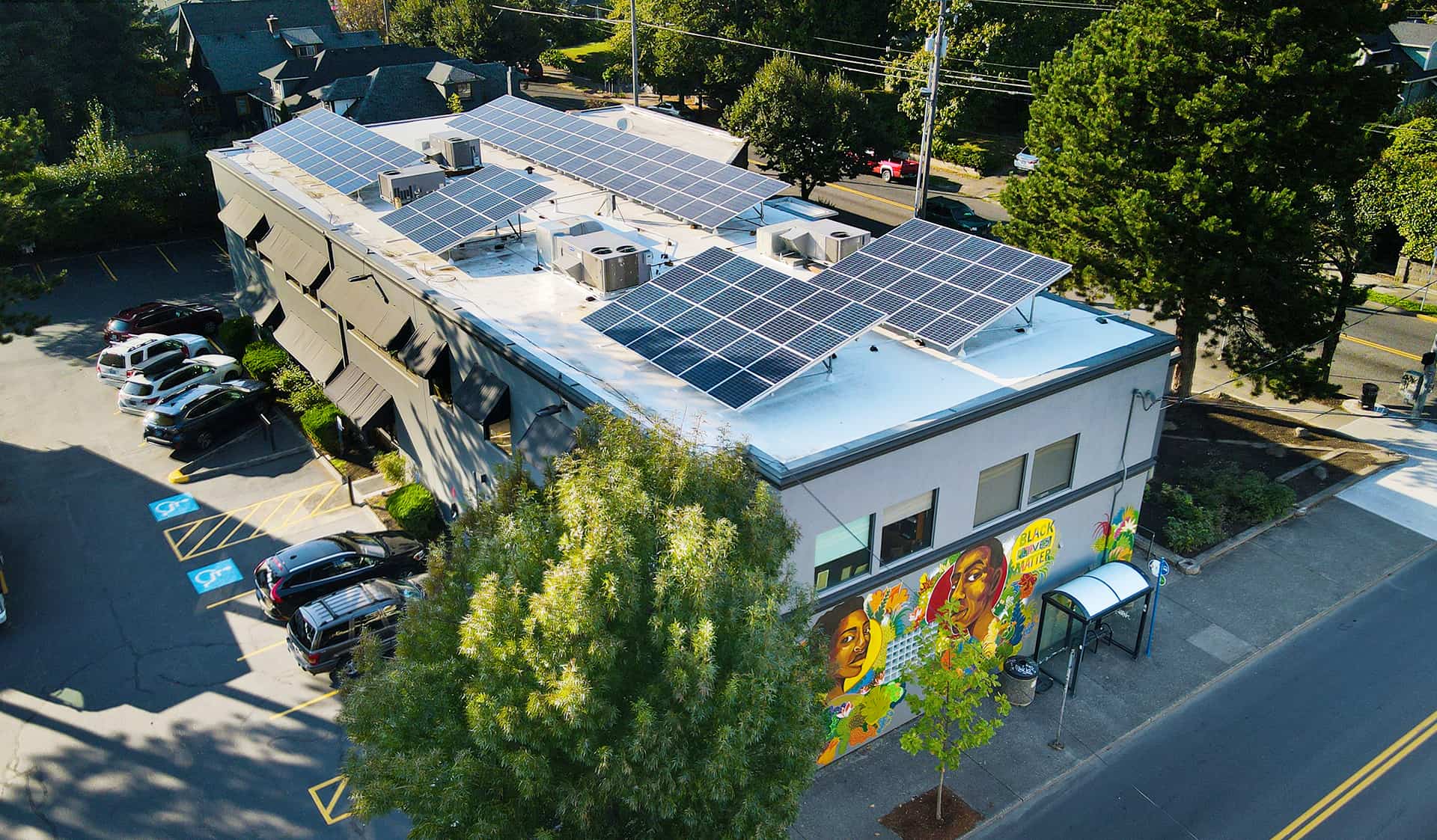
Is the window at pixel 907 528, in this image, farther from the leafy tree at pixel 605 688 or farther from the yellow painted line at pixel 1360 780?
the yellow painted line at pixel 1360 780

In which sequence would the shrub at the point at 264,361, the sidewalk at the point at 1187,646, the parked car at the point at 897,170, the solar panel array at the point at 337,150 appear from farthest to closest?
1. the parked car at the point at 897,170
2. the shrub at the point at 264,361
3. the solar panel array at the point at 337,150
4. the sidewalk at the point at 1187,646

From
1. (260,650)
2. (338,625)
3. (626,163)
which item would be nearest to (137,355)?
(260,650)

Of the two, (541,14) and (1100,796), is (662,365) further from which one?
(541,14)

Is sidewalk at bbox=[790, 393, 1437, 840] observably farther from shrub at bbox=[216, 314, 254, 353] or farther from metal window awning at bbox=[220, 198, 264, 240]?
shrub at bbox=[216, 314, 254, 353]

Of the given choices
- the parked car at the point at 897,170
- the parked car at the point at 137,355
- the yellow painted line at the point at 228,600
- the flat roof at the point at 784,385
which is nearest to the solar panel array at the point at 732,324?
the flat roof at the point at 784,385

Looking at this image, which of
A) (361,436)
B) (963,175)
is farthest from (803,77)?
(361,436)

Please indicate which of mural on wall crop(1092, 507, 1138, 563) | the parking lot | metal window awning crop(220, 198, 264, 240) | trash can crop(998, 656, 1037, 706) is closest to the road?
trash can crop(998, 656, 1037, 706)
